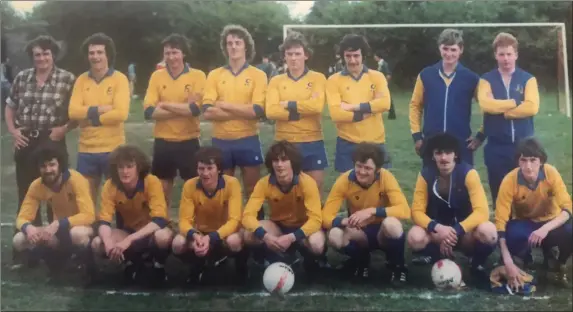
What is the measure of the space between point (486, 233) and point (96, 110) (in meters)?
1.57

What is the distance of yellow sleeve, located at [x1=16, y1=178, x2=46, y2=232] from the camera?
2314 mm

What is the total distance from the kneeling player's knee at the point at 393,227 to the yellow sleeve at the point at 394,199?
19 mm

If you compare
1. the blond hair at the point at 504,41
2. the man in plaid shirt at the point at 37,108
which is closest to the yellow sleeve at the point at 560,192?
the blond hair at the point at 504,41

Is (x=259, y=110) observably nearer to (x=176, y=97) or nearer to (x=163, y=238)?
(x=176, y=97)

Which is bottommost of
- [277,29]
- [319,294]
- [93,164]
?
[319,294]

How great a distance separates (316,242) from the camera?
89.4 inches

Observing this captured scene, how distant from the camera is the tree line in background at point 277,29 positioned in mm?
2279

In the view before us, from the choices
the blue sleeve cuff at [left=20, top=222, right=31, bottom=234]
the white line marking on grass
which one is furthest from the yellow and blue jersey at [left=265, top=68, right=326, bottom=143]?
the blue sleeve cuff at [left=20, top=222, right=31, bottom=234]

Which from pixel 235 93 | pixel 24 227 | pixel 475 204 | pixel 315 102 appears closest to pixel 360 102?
pixel 315 102

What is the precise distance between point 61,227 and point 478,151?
5.41 ft

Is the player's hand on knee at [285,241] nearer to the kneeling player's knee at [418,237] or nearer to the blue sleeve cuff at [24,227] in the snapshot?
the kneeling player's knee at [418,237]

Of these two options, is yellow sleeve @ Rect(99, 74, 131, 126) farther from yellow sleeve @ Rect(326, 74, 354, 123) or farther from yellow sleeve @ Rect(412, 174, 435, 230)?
yellow sleeve @ Rect(412, 174, 435, 230)

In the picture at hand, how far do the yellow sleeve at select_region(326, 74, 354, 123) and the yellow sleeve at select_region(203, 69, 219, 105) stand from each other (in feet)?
1.42

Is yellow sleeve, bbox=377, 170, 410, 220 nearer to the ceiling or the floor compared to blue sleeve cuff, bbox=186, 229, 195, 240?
nearer to the ceiling
